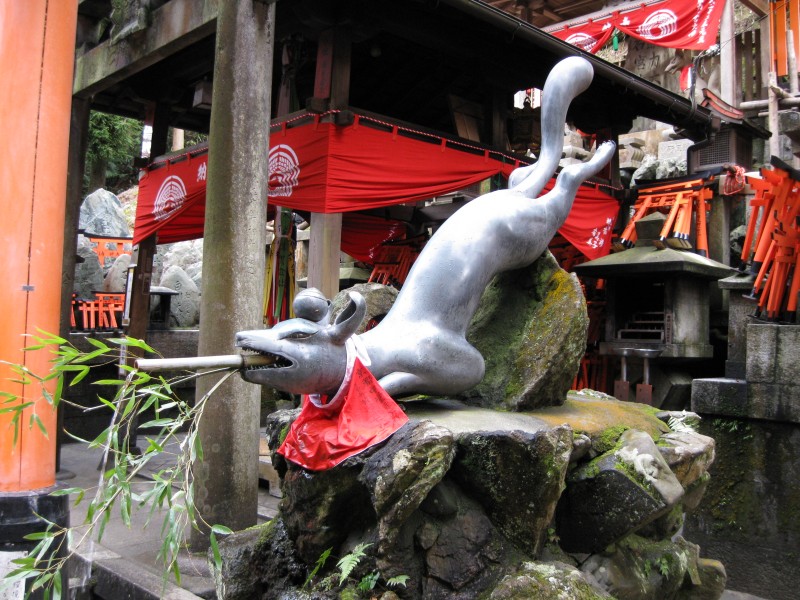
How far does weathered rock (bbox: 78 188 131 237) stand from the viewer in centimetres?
1872

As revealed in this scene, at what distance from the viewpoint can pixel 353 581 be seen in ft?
10.2

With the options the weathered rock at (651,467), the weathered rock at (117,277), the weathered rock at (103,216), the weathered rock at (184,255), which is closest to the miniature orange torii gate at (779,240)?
the weathered rock at (651,467)

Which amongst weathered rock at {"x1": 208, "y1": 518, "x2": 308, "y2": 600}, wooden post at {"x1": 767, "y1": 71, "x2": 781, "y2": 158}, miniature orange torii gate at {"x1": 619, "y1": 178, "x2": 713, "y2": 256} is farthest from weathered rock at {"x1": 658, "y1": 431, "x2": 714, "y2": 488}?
wooden post at {"x1": 767, "y1": 71, "x2": 781, "y2": 158}

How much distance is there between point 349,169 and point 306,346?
13.3 ft

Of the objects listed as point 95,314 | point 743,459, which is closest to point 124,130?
point 95,314

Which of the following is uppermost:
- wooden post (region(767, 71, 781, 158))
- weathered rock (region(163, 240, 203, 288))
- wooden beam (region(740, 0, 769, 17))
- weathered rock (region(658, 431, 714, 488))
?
wooden beam (region(740, 0, 769, 17))

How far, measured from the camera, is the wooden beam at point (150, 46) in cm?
658

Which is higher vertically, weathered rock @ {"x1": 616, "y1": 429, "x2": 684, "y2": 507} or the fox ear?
the fox ear

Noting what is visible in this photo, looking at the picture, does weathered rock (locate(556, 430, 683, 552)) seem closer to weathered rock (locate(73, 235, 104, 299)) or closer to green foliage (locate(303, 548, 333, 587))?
green foliage (locate(303, 548, 333, 587))

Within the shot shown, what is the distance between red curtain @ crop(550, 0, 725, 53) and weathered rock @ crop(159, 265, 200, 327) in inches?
368

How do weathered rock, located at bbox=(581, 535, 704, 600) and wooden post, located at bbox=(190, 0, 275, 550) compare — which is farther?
wooden post, located at bbox=(190, 0, 275, 550)

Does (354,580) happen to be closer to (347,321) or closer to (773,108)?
(347,321)

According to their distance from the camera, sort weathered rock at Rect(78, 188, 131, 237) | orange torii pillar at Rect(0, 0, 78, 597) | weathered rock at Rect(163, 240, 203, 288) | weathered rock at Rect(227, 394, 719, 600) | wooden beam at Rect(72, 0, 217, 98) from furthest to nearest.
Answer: weathered rock at Rect(163, 240, 203, 288)
weathered rock at Rect(78, 188, 131, 237)
wooden beam at Rect(72, 0, 217, 98)
orange torii pillar at Rect(0, 0, 78, 597)
weathered rock at Rect(227, 394, 719, 600)

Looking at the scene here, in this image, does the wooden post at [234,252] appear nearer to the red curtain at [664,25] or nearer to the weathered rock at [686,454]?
the weathered rock at [686,454]
